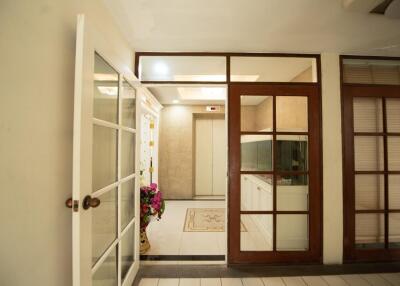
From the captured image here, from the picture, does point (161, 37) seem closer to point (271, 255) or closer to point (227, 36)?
point (227, 36)

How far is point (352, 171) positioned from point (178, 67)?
2391 millimetres

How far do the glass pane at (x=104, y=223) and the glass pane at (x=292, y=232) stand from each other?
171cm

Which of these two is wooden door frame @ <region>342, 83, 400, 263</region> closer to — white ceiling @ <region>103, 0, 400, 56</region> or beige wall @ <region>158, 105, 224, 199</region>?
white ceiling @ <region>103, 0, 400, 56</region>

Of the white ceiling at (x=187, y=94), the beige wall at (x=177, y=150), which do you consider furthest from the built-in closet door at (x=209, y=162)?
the white ceiling at (x=187, y=94)

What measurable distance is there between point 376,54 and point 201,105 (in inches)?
138

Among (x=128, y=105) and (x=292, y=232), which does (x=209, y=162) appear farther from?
(x=128, y=105)

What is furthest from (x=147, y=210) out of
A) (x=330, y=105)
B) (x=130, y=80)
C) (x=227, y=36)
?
(x=330, y=105)

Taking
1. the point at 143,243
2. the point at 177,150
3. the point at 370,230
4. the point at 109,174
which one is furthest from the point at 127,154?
the point at 177,150

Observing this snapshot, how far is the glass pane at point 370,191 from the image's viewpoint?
7.64 ft

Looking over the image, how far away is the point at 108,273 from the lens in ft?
4.86

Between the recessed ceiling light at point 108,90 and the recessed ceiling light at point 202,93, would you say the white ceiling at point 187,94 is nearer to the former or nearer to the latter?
the recessed ceiling light at point 202,93

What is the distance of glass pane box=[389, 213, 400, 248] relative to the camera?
2340 mm

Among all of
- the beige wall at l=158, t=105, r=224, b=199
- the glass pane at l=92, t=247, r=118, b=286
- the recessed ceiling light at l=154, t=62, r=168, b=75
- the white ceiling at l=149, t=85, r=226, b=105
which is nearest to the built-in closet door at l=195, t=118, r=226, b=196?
the beige wall at l=158, t=105, r=224, b=199

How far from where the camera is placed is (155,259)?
2363 mm
